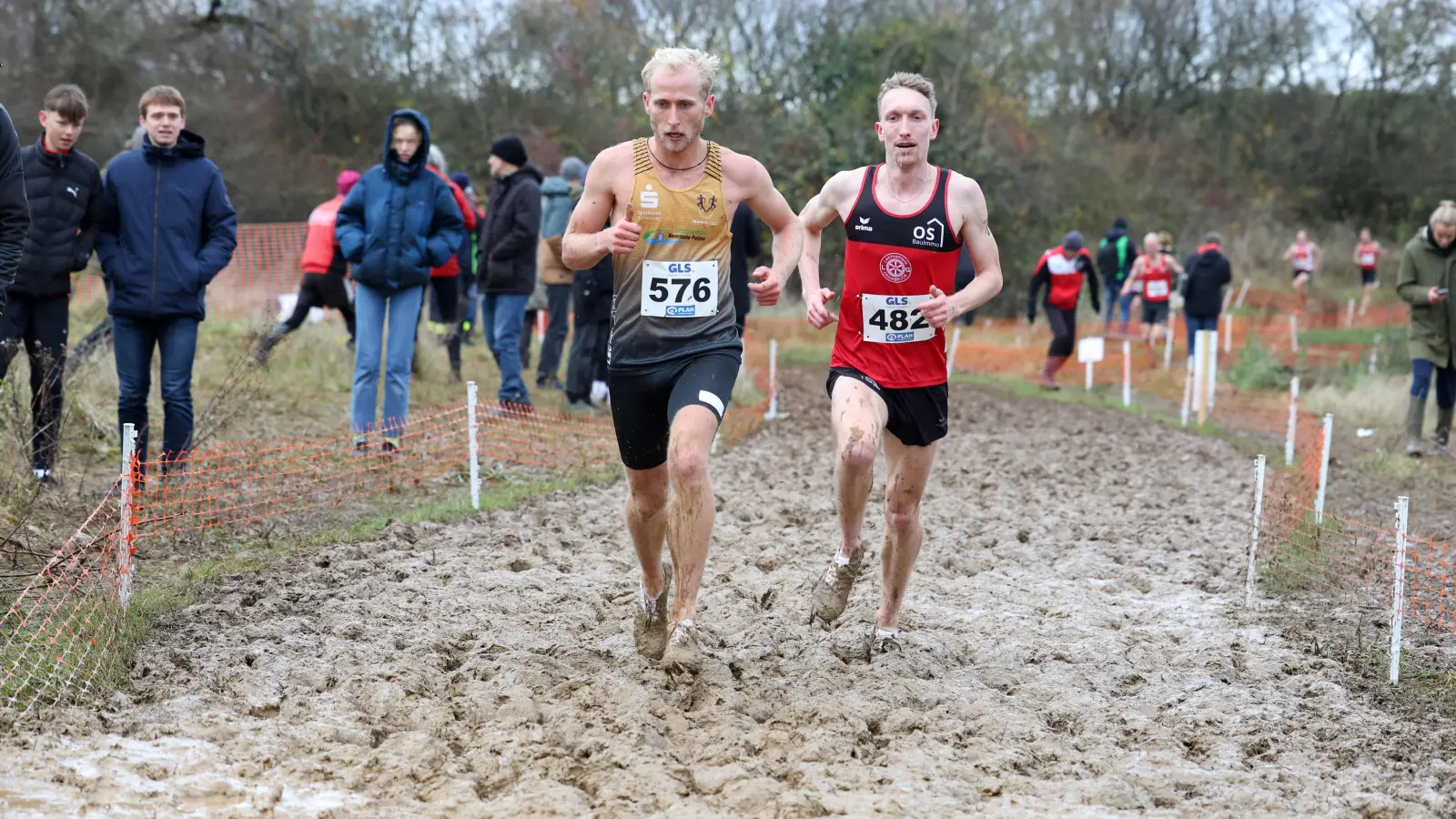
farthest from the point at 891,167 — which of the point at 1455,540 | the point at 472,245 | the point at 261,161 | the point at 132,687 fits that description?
the point at 261,161

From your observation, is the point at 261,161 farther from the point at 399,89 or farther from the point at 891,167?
the point at 891,167

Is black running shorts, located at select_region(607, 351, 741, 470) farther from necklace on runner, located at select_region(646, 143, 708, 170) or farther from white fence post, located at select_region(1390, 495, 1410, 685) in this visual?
white fence post, located at select_region(1390, 495, 1410, 685)

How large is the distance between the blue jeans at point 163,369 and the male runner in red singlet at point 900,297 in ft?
12.2

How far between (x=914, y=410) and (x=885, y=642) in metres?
0.93

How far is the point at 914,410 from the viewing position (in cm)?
535

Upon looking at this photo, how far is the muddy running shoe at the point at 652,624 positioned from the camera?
A: 5.10 meters

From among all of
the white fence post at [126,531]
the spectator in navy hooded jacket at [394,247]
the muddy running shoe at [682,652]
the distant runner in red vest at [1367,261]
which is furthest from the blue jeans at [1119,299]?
the white fence post at [126,531]

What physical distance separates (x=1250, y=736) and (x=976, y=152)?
88.9 feet

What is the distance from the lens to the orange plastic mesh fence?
441 centimetres

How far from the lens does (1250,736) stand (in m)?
4.58

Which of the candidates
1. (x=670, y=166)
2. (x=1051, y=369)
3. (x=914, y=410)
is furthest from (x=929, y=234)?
(x=1051, y=369)

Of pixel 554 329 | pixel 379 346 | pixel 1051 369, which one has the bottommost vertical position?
pixel 1051 369

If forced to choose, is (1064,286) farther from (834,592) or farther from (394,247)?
(834,592)

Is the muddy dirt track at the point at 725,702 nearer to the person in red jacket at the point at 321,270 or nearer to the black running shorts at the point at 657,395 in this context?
the black running shorts at the point at 657,395
